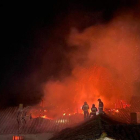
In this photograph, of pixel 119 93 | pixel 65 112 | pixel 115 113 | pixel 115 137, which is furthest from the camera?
pixel 119 93

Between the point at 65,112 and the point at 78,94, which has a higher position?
the point at 78,94

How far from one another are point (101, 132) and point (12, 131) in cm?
1032

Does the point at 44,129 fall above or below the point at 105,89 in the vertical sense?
below

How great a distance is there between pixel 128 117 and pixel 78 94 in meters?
11.8

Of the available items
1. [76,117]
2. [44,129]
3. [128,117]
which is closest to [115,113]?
[128,117]

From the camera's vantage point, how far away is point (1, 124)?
18453 mm

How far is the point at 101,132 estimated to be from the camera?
355 inches

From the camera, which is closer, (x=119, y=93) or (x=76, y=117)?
(x=76, y=117)

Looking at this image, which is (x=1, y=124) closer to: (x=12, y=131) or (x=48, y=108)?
(x=12, y=131)

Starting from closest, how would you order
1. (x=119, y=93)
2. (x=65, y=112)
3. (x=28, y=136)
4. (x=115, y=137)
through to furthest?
(x=115, y=137)
(x=28, y=136)
(x=65, y=112)
(x=119, y=93)

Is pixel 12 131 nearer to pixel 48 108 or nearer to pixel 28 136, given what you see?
pixel 28 136

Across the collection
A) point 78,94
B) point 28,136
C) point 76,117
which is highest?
point 78,94

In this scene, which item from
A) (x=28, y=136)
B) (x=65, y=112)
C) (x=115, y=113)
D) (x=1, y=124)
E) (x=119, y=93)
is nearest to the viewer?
(x=28, y=136)

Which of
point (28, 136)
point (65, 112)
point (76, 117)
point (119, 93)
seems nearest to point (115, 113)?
point (76, 117)
